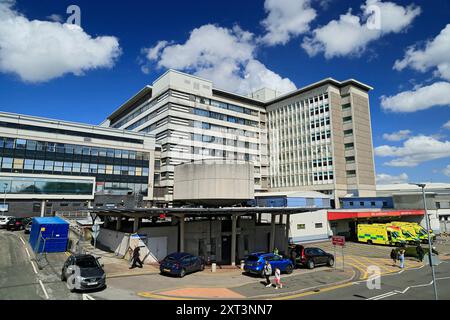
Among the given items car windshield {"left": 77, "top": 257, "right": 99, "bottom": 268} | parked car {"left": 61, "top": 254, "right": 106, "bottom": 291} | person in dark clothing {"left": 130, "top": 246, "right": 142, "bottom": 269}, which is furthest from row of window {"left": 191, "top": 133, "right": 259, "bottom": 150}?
parked car {"left": 61, "top": 254, "right": 106, "bottom": 291}

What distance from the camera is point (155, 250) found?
2377 cm

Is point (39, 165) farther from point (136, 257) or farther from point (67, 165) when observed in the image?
point (136, 257)

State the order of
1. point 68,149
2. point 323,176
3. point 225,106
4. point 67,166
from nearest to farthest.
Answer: point 67,166 → point 68,149 → point 323,176 → point 225,106

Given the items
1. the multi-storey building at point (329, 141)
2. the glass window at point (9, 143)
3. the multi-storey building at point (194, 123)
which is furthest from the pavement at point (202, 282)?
the multi-storey building at point (329, 141)

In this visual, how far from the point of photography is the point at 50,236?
1005 inches

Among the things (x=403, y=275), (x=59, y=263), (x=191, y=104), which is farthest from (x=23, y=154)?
(x=403, y=275)

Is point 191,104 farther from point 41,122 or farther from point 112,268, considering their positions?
point 112,268

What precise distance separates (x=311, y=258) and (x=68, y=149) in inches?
2079

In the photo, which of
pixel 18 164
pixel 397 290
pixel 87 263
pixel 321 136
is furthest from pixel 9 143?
pixel 321 136

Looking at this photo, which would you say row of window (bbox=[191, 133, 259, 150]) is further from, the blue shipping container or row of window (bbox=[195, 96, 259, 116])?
the blue shipping container

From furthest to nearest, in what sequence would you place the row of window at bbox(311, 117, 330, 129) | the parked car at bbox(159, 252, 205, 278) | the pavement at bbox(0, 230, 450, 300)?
the row of window at bbox(311, 117, 330, 129) → the parked car at bbox(159, 252, 205, 278) → the pavement at bbox(0, 230, 450, 300)

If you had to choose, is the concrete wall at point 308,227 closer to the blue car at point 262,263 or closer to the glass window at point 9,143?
the blue car at point 262,263

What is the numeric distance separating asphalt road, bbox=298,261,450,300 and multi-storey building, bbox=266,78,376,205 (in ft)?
152

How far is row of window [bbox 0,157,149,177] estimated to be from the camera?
52.0 meters
